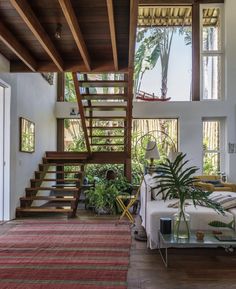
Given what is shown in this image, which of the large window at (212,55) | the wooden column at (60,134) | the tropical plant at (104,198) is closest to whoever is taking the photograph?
the tropical plant at (104,198)

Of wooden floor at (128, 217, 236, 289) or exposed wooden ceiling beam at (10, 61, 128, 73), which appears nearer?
wooden floor at (128, 217, 236, 289)

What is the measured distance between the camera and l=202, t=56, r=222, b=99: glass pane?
27.8 ft

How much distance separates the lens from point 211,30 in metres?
8.66

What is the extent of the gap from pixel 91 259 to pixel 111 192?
9.92 ft

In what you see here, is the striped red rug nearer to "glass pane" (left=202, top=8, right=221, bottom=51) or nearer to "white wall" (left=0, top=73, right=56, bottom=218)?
"white wall" (left=0, top=73, right=56, bottom=218)

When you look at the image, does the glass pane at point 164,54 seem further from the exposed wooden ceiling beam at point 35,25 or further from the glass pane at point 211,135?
the exposed wooden ceiling beam at point 35,25

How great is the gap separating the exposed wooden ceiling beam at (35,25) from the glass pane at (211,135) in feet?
15.3

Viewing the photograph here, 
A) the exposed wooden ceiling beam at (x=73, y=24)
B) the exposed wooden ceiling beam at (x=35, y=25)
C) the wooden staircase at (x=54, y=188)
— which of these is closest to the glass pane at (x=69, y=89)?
the wooden staircase at (x=54, y=188)

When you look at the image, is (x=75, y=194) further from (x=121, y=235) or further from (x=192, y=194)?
(x=192, y=194)

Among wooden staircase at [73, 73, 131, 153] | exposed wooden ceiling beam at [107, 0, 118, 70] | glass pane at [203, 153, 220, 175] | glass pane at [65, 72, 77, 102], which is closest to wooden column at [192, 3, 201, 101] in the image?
Result: glass pane at [203, 153, 220, 175]

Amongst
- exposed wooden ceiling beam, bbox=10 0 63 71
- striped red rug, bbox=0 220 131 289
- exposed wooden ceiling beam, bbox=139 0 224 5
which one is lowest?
striped red rug, bbox=0 220 131 289

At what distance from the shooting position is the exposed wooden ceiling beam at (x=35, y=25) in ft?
10.8

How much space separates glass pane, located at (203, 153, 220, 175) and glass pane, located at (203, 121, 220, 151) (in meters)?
0.18

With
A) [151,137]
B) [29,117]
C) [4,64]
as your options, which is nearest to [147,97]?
[151,137]
